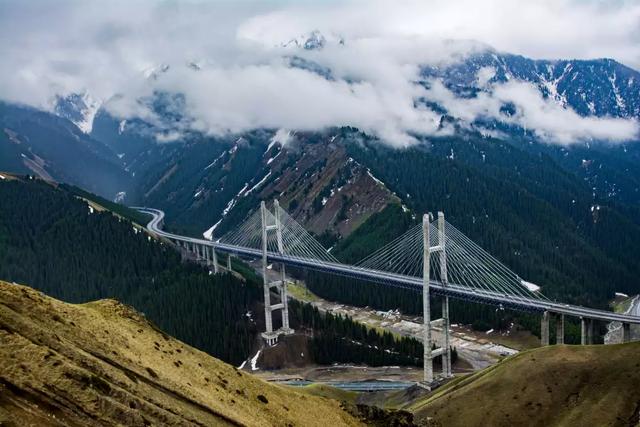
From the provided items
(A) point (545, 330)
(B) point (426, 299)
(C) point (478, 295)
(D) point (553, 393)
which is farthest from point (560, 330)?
(D) point (553, 393)

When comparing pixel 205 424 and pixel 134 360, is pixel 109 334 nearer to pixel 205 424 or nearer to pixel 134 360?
pixel 134 360

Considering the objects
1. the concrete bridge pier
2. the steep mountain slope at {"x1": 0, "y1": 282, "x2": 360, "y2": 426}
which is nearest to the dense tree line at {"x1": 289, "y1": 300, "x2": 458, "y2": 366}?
the concrete bridge pier

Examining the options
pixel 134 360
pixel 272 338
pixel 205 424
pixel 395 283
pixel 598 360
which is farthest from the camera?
pixel 272 338

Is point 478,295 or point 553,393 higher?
point 478,295

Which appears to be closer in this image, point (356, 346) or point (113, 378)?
point (113, 378)

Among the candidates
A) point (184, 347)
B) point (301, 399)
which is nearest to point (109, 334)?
point (184, 347)

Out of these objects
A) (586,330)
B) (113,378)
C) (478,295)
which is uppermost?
(113,378)

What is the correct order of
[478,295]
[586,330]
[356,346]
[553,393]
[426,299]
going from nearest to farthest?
[553,393]
[586,330]
[426,299]
[478,295]
[356,346]

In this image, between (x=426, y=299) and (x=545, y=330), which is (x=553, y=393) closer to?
(x=545, y=330)
